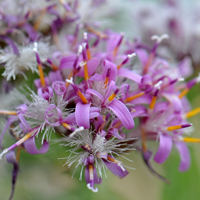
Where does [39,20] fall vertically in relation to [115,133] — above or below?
above

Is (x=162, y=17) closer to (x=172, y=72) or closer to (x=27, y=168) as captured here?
(x=172, y=72)

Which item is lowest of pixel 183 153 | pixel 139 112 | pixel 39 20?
pixel 183 153

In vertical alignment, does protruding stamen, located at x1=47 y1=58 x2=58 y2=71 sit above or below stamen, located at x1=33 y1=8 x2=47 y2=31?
below

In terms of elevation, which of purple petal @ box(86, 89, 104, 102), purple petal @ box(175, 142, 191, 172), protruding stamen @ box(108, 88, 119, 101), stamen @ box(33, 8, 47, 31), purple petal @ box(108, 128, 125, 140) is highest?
stamen @ box(33, 8, 47, 31)

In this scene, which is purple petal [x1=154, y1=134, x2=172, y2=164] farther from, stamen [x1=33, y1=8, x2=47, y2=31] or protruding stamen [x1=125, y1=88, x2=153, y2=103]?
stamen [x1=33, y1=8, x2=47, y2=31]

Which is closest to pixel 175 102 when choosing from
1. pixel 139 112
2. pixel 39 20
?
pixel 139 112

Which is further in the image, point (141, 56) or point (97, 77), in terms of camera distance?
point (141, 56)

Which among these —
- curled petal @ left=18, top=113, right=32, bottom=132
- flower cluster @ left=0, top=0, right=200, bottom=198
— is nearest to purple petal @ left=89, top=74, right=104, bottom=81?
flower cluster @ left=0, top=0, right=200, bottom=198

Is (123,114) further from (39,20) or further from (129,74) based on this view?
(39,20)

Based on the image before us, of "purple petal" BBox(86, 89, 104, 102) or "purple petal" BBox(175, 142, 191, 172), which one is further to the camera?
"purple petal" BBox(175, 142, 191, 172)
